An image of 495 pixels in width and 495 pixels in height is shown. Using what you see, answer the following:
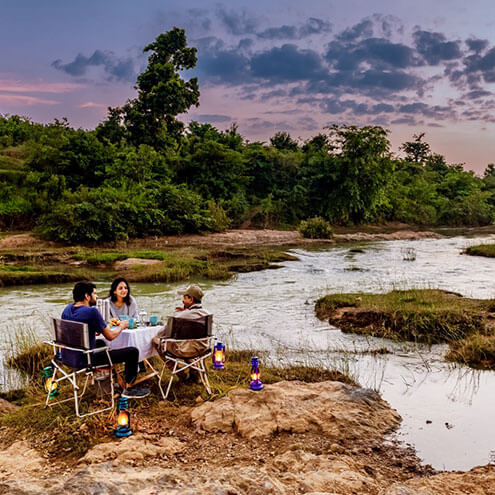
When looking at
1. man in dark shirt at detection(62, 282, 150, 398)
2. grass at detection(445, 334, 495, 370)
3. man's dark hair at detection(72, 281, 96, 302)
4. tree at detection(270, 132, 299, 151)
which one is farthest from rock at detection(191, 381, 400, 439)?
tree at detection(270, 132, 299, 151)

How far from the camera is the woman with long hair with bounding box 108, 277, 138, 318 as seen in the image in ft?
20.7

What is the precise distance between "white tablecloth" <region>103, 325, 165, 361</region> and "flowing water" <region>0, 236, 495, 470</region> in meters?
2.21

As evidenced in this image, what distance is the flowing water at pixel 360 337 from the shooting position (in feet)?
17.6

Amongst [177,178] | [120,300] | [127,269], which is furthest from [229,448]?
[177,178]

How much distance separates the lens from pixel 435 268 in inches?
798

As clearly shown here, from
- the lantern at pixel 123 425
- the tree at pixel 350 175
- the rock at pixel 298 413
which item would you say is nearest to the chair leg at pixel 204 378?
the rock at pixel 298 413

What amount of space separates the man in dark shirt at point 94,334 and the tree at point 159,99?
36389 millimetres

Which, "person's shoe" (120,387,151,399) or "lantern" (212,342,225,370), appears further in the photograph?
"lantern" (212,342,225,370)

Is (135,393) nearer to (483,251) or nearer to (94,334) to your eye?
(94,334)

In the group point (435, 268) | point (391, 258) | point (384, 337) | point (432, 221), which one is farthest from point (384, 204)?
point (384, 337)

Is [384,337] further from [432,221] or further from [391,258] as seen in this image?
[432,221]

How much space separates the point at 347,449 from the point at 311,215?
123 feet

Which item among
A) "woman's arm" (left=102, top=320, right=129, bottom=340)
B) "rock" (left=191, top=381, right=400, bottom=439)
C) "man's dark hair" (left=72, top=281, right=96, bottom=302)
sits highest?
"man's dark hair" (left=72, top=281, right=96, bottom=302)

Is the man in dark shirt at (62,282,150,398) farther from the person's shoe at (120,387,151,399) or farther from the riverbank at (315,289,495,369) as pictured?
the riverbank at (315,289,495,369)
